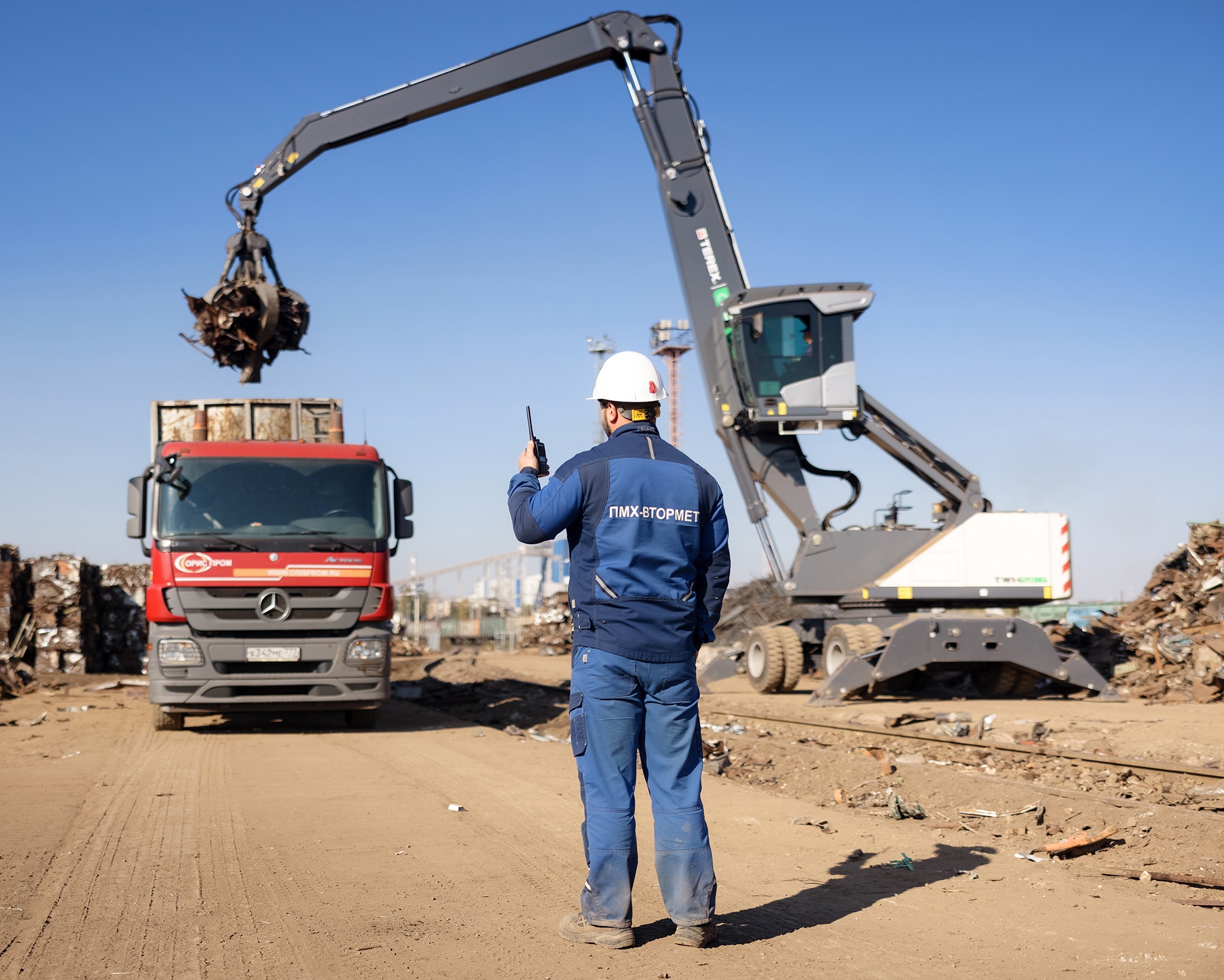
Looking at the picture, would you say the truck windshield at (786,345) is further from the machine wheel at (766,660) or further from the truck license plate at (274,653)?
the truck license plate at (274,653)

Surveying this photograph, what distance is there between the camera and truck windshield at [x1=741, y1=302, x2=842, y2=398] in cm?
1554

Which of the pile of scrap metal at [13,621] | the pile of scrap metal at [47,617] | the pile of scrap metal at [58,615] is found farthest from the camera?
the pile of scrap metal at [58,615]

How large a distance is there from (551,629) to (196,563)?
26414 millimetres

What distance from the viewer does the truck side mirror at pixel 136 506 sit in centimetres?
1080

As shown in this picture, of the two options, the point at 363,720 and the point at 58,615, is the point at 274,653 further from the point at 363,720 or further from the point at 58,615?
the point at 58,615

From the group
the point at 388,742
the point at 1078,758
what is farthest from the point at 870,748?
the point at 388,742

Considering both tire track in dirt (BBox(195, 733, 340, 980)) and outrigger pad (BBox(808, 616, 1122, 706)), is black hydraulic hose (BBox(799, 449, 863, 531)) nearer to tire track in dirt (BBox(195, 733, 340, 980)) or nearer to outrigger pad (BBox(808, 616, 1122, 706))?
outrigger pad (BBox(808, 616, 1122, 706))

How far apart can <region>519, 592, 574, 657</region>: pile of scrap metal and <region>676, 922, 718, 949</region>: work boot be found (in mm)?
30596

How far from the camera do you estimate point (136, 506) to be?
35.5ft

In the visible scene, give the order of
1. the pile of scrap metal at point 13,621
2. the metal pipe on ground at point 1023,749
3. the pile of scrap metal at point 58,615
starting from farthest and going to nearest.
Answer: the pile of scrap metal at point 58,615, the pile of scrap metal at point 13,621, the metal pipe on ground at point 1023,749

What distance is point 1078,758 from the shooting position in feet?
30.5

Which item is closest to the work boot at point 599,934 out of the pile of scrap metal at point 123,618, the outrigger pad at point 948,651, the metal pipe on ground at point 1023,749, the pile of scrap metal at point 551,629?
the metal pipe on ground at point 1023,749

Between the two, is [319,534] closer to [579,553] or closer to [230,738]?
[230,738]

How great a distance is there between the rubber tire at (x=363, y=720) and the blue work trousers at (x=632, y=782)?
27.0 feet
